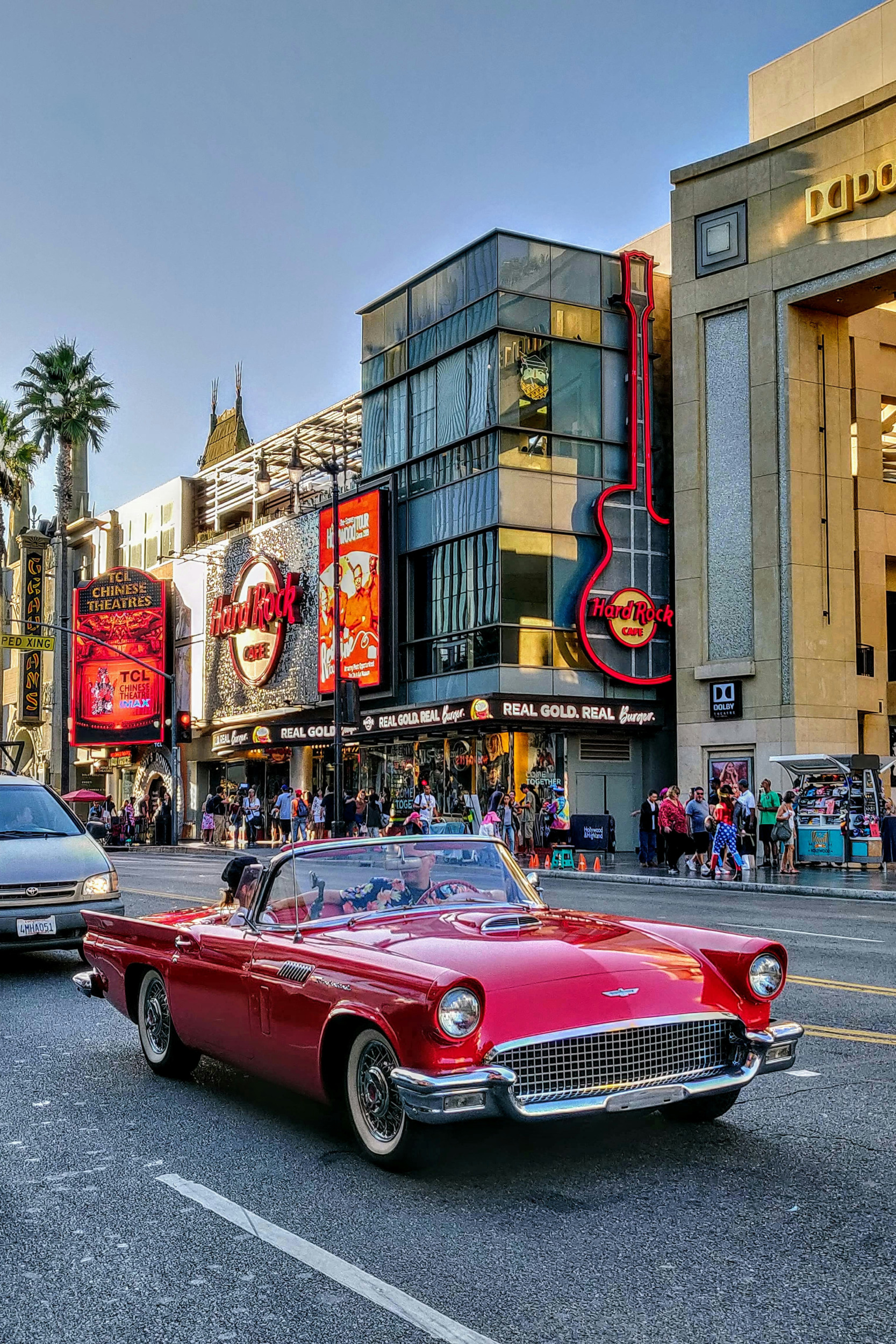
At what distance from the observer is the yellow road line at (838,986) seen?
32.0 feet

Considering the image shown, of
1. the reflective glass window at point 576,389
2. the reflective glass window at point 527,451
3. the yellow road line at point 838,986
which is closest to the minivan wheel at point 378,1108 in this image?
the yellow road line at point 838,986

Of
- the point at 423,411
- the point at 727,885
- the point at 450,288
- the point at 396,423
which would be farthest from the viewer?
the point at 396,423

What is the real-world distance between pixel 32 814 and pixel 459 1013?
8074 millimetres

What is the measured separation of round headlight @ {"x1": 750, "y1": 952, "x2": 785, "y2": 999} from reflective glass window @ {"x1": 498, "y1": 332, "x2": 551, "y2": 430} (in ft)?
105

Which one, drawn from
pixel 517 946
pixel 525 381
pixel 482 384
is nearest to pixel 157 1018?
pixel 517 946

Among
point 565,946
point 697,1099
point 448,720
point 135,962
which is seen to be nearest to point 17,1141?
point 135,962

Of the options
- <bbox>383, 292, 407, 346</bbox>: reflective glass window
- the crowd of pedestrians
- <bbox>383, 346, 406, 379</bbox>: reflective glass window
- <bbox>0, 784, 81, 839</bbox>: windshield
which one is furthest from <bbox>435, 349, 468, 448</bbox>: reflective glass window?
<bbox>0, 784, 81, 839</bbox>: windshield

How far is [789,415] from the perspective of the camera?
113 ft

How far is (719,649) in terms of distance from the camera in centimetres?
3588

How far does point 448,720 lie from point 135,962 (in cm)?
2809

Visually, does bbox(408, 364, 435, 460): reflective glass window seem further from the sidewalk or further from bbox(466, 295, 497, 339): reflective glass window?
the sidewalk

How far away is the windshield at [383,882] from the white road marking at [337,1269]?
1.47 m

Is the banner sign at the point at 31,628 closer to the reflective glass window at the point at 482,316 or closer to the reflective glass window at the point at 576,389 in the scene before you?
the reflective glass window at the point at 482,316

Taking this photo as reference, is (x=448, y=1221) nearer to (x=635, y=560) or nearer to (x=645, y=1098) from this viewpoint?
(x=645, y=1098)
